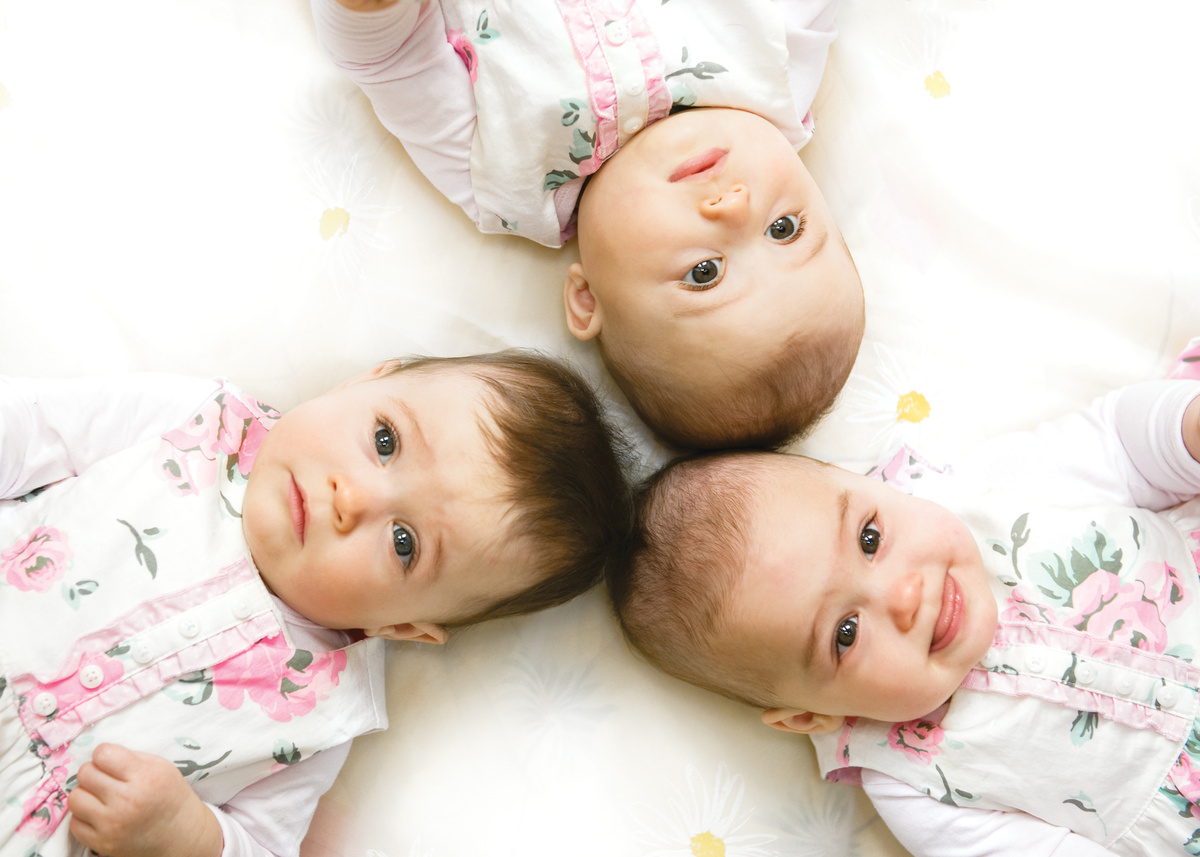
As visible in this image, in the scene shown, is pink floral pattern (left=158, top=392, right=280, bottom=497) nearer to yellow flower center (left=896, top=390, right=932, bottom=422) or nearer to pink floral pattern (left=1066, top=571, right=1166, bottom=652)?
yellow flower center (left=896, top=390, right=932, bottom=422)

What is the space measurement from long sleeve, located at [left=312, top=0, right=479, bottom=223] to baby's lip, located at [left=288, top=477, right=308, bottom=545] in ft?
1.57

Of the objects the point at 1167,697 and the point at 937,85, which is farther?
the point at 937,85

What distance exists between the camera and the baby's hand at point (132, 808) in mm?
946

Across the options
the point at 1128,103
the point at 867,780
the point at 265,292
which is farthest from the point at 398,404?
the point at 1128,103

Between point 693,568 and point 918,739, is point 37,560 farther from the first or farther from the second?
point 918,739

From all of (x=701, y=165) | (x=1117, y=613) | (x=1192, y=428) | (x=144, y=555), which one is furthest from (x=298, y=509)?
(x=1192, y=428)

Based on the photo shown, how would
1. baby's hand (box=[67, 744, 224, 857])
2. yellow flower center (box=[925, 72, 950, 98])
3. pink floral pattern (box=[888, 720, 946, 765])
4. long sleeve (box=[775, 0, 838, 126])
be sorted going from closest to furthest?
baby's hand (box=[67, 744, 224, 857]), pink floral pattern (box=[888, 720, 946, 765]), long sleeve (box=[775, 0, 838, 126]), yellow flower center (box=[925, 72, 950, 98])

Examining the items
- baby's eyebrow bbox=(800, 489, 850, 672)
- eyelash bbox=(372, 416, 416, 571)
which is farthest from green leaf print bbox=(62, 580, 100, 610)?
baby's eyebrow bbox=(800, 489, 850, 672)

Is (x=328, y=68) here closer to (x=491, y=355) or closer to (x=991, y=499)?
(x=491, y=355)

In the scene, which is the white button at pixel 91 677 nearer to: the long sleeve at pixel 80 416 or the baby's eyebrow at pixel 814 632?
the long sleeve at pixel 80 416

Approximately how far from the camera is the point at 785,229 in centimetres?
116

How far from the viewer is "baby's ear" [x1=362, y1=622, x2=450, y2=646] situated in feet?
3.75

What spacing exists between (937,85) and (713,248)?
0.55 m

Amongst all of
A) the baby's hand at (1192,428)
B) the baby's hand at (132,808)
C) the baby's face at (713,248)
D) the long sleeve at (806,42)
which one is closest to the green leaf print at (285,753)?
the baby's hand at (132,808)
